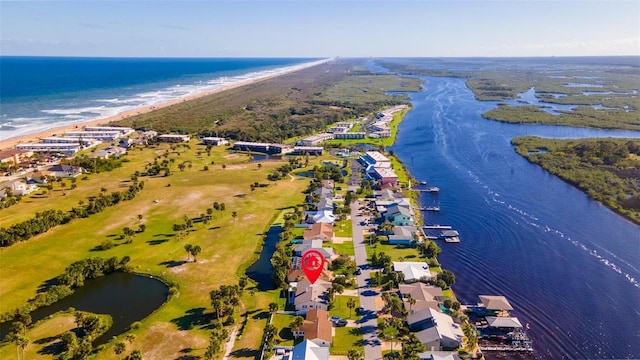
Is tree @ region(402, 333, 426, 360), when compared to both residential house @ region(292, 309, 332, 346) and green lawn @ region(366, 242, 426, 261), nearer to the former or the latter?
residential house @ region(292, 309, 332, 346)

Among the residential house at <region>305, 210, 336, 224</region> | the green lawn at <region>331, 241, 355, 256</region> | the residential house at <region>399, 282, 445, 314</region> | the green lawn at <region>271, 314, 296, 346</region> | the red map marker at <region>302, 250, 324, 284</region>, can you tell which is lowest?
the green lawn at <region>271, 314, 296, 346</region>

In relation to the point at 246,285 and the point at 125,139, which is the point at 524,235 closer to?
the point at 246,285

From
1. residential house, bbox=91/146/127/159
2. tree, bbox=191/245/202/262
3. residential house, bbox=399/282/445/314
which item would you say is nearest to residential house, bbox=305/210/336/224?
tree, bbox=191/245/202/262

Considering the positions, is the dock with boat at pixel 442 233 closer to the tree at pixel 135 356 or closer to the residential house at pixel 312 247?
the residential house at pixel 312 247

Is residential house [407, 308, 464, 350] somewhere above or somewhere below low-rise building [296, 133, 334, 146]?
below

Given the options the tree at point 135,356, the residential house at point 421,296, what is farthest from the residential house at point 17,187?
the residential house at point 421,296

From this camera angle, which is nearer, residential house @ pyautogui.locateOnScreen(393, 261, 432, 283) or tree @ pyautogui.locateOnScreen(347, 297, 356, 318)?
tree @ pyautogui.locateOnScreen(347, 297, 356, 318)

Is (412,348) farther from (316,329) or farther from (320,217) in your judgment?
(320,217)
